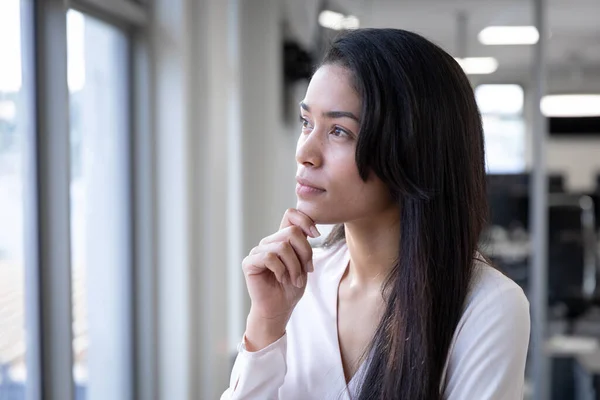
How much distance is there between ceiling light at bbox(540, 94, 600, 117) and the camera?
434 centimetres

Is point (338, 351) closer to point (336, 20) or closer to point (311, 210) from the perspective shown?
point (311, 210)

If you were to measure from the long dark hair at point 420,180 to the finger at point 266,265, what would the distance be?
18cm

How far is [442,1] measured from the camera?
501 centimetres

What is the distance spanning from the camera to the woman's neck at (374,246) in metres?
1.21

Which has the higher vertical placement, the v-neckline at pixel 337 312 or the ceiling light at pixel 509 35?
the ceiling light at pixel 509 35

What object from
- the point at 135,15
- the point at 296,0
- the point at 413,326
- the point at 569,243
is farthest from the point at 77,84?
the point at 569,243

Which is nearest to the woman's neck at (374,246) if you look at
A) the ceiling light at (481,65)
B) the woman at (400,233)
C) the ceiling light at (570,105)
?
the woman at (400,233)

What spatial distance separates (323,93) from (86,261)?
1.51 m

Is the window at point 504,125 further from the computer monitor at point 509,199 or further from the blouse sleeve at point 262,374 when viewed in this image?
the blouse sleeve at point 262,374

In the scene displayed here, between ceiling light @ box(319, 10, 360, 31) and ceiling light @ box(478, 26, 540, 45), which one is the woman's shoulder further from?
ceiling light @ box(319, 10, 360, 31)

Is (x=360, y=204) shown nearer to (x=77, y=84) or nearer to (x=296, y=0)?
(x=77, y=84)

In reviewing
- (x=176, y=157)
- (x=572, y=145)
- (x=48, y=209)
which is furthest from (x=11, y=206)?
(x=572, y=145)

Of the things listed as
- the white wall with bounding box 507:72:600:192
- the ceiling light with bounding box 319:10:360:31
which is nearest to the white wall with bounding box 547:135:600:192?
the white wall with bounding box 507:72:600:192

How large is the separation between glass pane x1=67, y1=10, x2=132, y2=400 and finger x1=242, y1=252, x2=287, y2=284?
1.17 m
